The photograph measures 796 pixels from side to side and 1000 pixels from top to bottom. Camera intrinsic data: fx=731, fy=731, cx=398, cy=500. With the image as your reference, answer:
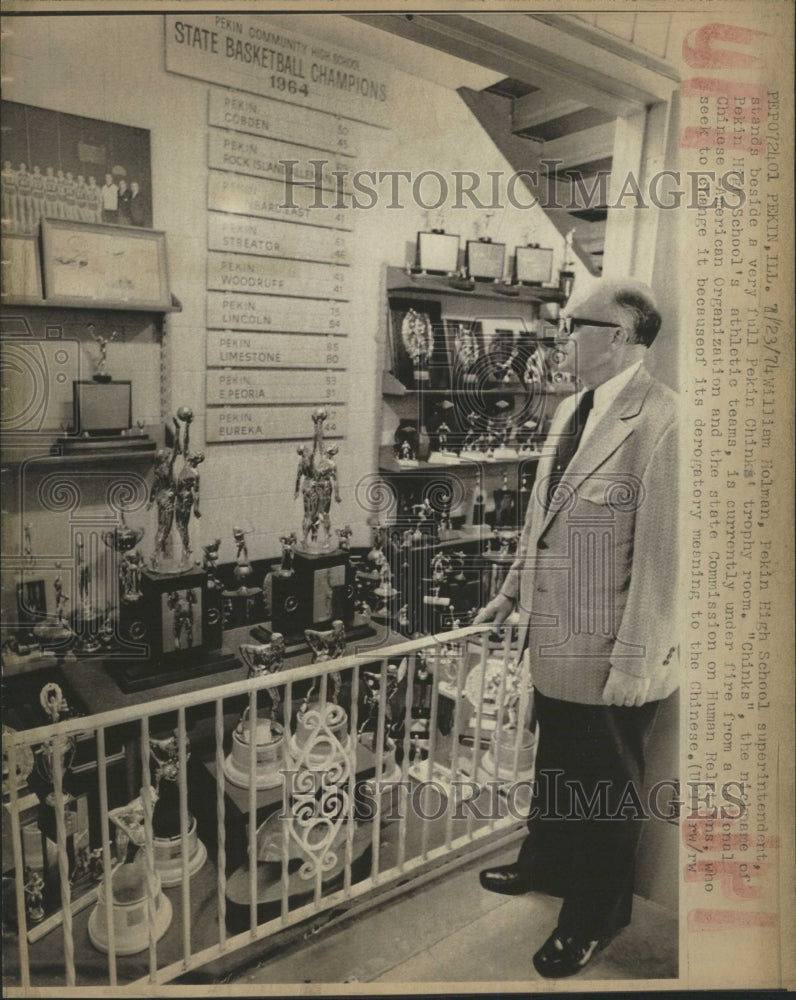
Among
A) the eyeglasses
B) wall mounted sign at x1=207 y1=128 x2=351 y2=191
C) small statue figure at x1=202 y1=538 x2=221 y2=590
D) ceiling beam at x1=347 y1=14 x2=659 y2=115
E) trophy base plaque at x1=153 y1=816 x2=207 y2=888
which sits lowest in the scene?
trophy base plaque at x1=153 y1=816 x2=207 y2=888

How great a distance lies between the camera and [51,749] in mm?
1336

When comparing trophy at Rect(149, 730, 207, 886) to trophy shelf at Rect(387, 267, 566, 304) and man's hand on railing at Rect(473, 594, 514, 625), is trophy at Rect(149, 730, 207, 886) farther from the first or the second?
trophy shelf at Rect(387, 267, 566, 304)

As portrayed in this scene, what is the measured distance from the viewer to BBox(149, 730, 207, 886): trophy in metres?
1.40

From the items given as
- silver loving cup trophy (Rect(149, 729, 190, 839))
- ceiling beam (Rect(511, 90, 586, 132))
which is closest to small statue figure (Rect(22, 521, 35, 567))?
silver loving cup trophy (Rect(149, 729, 190, 839))

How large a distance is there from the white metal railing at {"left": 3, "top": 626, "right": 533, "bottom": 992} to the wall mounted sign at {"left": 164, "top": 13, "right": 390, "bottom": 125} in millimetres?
1079

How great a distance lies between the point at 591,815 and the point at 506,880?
0.22 meters

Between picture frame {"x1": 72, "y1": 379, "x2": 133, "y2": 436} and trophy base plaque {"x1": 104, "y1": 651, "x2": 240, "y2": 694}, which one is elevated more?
picture frame {"x1": 72, "y1": 379, "x2": 133, "y2": 436}

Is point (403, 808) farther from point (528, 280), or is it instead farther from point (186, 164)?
point (186, 164)

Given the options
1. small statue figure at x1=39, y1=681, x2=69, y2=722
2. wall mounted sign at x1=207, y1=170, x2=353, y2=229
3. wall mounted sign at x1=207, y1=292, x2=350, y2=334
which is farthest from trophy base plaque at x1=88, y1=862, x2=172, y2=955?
wall mounted sign at x1=207, y1=170, x2=353, y2=229

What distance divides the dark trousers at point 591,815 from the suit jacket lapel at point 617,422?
511 mm

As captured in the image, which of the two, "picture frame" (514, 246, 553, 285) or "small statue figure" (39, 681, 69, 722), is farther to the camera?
"picture frame" (514, 246, 553, 285)

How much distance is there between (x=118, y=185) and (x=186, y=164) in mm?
129

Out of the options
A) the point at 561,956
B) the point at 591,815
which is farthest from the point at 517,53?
the point at 561,956

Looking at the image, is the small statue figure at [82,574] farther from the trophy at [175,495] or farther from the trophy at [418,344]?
the trophy at [418,344]
